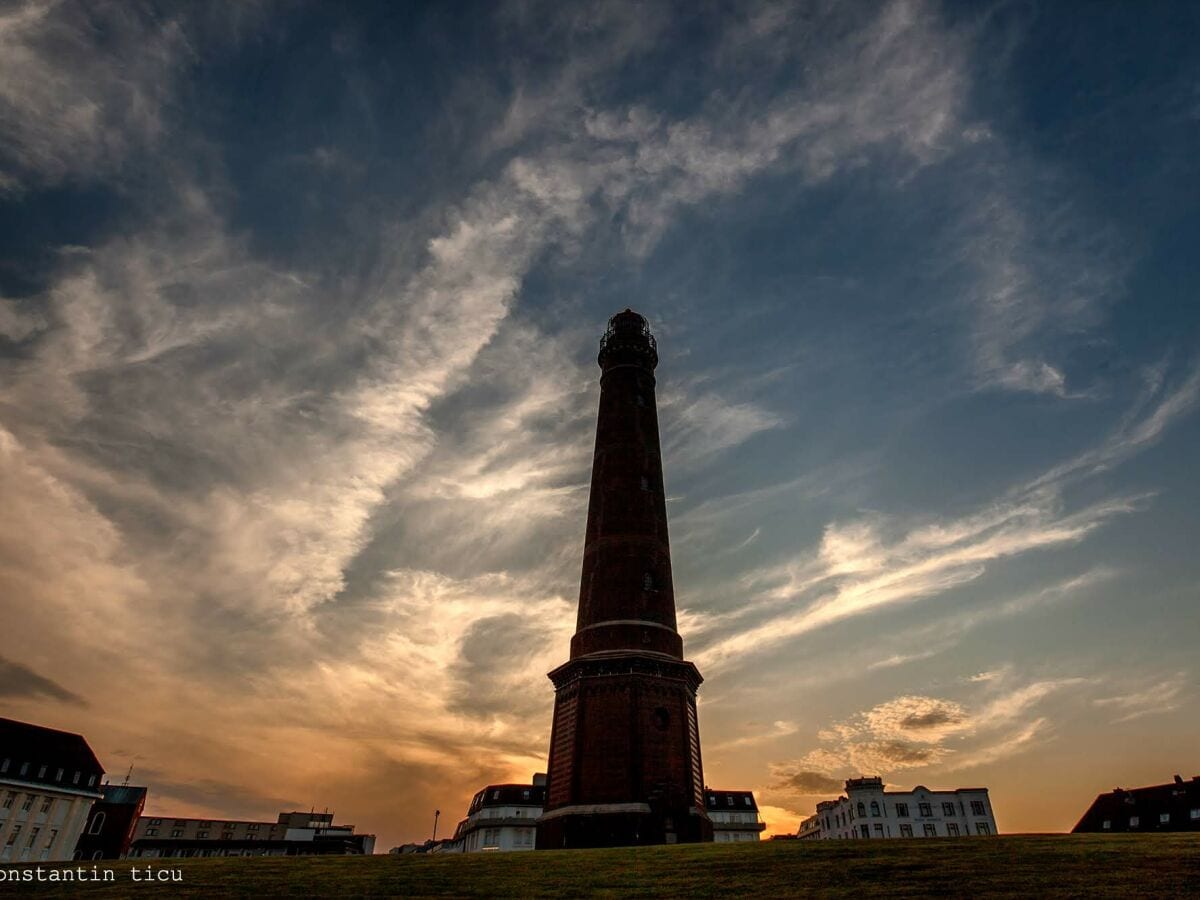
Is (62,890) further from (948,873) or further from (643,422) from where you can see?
(643,422)

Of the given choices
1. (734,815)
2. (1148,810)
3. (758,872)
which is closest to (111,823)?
(734,815)

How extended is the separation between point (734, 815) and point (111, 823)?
245 ft

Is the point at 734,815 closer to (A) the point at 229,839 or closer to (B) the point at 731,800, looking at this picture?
(B) the point at 731,800

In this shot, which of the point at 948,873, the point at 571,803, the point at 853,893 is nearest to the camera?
the point at 853,893

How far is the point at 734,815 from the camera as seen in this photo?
97250mm

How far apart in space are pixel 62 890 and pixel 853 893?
18.6 meters

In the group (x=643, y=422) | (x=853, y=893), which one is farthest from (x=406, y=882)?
(x=643, y=422)

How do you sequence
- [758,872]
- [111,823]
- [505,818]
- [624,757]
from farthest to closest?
[505,818] < [111,823] < [624,757] < [758,872]

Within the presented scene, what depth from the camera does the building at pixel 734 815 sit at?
92688 millimetres

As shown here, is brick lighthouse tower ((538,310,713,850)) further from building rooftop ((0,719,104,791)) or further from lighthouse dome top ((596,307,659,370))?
building rooftop ((0,719,104,791))

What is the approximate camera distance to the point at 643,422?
43906mm

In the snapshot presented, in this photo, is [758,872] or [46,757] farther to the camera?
[46,757]

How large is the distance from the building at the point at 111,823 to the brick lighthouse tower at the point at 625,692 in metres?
68.5

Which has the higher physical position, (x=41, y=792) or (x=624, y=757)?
(x=41, y=792)
